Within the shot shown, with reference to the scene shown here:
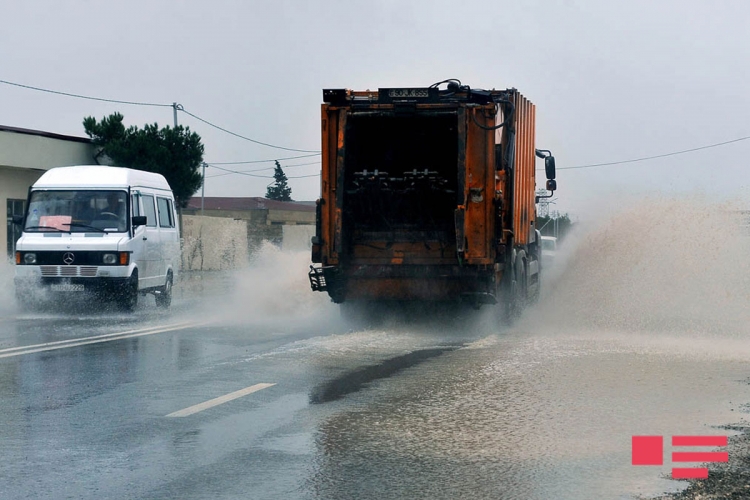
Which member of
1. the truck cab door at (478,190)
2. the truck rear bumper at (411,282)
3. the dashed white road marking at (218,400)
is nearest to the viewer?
the dashed white road marking at (218,400)

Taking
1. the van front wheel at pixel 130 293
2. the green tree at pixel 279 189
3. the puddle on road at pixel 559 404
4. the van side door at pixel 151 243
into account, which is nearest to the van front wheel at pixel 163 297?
the van side door at pixel 151 243

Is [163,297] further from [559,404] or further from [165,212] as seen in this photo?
[559,404]

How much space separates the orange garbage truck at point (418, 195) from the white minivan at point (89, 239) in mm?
4394

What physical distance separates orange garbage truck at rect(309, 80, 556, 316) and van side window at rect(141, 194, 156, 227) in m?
5.30

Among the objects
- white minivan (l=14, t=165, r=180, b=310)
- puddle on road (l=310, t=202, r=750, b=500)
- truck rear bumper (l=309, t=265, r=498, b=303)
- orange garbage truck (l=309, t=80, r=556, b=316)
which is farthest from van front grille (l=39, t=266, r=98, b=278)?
puddle on road (l=310, t=202, r=750, b=500)

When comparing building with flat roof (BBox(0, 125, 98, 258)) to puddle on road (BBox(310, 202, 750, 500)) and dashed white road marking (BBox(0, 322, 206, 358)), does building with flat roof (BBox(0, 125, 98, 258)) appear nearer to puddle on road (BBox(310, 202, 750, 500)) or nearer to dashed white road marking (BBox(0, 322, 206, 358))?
dashed white road marking (BBox(0, 322, 206, 358))

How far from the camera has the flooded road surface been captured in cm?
589

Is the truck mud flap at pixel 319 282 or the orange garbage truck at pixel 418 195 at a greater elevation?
the orange garbage truck at pixel 418 195

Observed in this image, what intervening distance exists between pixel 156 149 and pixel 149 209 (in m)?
23.6

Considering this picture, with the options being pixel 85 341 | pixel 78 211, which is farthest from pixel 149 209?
pixel 85 341

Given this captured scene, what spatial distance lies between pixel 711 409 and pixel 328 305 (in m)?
10.6

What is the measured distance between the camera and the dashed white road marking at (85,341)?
12242 millimetres

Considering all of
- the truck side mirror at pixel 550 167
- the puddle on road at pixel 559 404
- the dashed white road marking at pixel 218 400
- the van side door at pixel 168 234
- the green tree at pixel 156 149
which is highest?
the green tree at pixel 156 149

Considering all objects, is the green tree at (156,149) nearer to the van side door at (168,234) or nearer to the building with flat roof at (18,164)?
the building with flat roof at (18,164)
